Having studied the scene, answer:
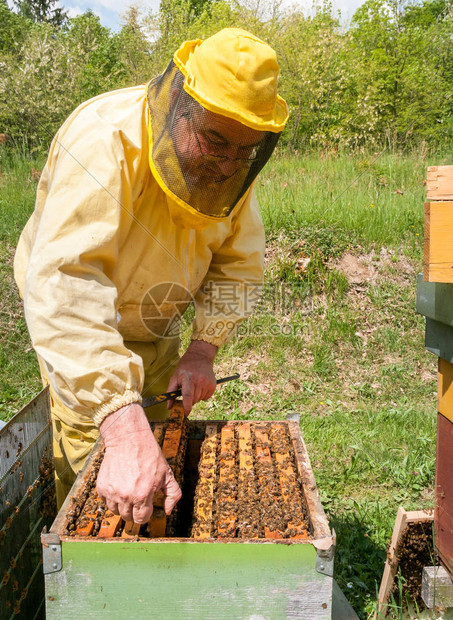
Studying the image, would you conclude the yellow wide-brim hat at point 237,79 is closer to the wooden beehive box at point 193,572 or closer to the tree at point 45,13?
the wooden beehive box at point 193,572

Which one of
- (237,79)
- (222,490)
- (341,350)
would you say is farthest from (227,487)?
(341,350)

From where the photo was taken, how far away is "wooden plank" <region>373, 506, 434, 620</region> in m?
2.27

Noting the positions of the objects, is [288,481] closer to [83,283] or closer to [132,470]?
[132,470]

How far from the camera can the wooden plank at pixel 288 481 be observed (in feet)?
4.84

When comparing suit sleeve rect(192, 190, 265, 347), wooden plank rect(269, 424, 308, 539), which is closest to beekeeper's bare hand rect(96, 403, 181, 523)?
wooden plank rect(269, 424, 308, 539)

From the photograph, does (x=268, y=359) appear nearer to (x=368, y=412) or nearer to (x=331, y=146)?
(x=368, y=412)

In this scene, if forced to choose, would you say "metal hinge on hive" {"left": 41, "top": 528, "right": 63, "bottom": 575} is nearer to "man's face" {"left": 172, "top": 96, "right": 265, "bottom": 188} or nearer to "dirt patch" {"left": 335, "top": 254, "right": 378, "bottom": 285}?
"man's face" {"left": 172, "top": 96, "right": 265, "bottom": 188}

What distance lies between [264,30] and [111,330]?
14.7 m

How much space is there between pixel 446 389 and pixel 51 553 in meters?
1.51

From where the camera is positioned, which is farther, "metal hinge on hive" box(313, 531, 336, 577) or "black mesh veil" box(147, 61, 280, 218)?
"black mesh veil" box(147, 61, 280, 218)

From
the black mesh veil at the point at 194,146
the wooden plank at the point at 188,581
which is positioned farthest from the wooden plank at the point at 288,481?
the black mesh veil at the point at 194,146

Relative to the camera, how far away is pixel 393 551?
230 cm

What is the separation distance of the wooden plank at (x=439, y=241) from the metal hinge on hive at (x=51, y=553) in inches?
55.4

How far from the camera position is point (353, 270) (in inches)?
231
